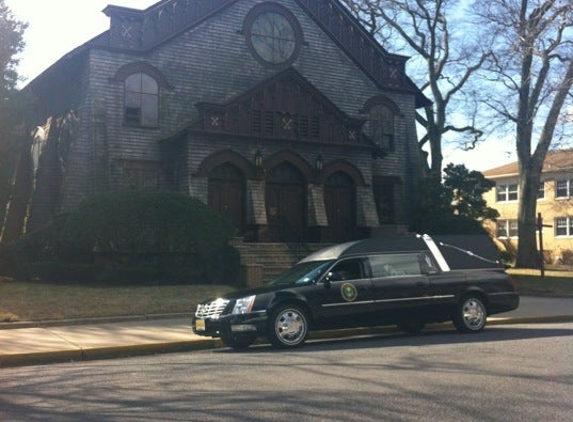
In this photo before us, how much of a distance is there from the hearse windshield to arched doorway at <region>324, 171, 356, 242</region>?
1524 cm

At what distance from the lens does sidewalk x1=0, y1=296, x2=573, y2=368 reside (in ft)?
34.5

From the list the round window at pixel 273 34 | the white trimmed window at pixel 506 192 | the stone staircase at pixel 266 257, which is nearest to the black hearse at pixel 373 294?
the stone staircase at pixel 266 257

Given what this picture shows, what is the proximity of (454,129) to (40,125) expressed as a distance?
23832 mm

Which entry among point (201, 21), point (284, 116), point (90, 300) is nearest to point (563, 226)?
point (284, 116)

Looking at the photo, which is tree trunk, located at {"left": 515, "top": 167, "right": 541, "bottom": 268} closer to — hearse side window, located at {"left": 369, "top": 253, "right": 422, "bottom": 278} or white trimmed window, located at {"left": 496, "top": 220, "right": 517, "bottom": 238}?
white trimmed window, located at {"left": 496, "top": 220, "right": 517, "bottom": 238}

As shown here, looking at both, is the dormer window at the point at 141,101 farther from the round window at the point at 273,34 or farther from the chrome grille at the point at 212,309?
the chrome grille at the point at 212,309

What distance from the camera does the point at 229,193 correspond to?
83.7ft

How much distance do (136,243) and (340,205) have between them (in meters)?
10.1

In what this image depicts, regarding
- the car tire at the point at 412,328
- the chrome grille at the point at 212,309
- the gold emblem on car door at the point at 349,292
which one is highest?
the gold emblem on car door at the point at 349,292

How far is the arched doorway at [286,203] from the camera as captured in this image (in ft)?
86.9

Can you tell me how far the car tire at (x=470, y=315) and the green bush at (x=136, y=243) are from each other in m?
9.90

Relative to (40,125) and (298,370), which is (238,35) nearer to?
(40,125)

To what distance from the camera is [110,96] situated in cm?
2505

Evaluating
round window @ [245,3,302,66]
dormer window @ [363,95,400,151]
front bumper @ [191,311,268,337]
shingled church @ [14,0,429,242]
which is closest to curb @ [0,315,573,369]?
front bumper @ [191,311,268,337]
